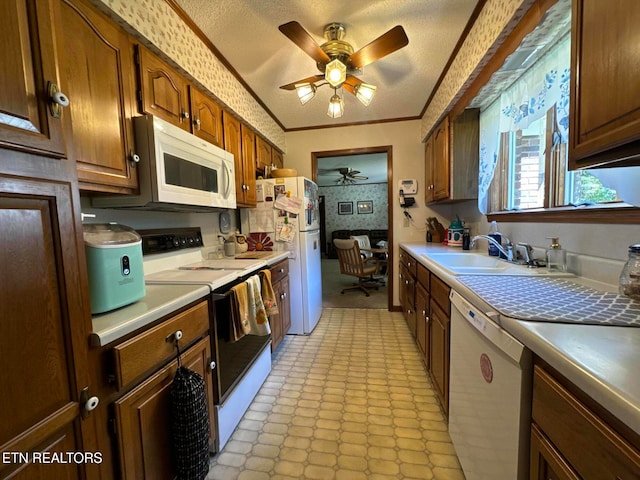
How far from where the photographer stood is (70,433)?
2.22ft

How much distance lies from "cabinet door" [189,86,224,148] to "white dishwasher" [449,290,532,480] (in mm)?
1802

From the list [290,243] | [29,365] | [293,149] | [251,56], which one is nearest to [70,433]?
[29,365]

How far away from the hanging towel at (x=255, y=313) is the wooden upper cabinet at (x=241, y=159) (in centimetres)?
92

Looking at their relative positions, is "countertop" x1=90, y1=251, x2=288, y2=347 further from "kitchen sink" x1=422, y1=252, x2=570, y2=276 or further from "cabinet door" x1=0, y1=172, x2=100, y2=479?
"kitchen sink" x1=422, y1=252, x2=570, y2=276

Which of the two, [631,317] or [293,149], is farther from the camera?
[293,149]

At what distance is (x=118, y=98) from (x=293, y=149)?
2404mm

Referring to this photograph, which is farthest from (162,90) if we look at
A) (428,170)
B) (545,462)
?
(428,170)

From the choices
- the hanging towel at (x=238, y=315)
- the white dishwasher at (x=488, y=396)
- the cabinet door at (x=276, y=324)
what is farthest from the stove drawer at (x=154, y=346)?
the white dishwasher at (x=488, y=396)

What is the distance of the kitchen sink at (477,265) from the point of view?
4.53ft

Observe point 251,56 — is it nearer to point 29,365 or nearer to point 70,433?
point 29,365

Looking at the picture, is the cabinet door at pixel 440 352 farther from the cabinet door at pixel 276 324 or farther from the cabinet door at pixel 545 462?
the cabinet door at pixel 276 324

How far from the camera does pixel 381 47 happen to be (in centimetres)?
152

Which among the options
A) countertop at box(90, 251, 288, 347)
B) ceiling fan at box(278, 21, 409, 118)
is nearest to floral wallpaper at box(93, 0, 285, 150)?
ceiling fan at box(278, 21, 409, 118)

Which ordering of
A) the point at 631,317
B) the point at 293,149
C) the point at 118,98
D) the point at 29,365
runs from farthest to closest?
the point at 293,149, the point at 118,98, the point at 631,317, the point at 29,365
